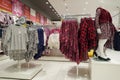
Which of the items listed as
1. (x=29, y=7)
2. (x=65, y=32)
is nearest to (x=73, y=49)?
(x=65, y=32)

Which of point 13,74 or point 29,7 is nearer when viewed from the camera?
point 13,74

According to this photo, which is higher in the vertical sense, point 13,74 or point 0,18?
point 0,18

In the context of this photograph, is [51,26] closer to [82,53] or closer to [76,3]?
[82,53]

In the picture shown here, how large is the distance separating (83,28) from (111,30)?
2.01 ft

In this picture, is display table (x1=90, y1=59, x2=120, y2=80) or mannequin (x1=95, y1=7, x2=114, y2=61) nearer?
display table (x1=90, y1=59, x2=120, y2=80)

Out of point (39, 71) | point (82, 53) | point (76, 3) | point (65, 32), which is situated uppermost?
point (76, 3)

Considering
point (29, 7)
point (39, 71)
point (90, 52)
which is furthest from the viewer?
point (29, 7)

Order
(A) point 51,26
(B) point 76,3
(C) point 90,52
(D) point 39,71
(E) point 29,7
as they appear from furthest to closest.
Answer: (E) point 29,7
(B) point 76,3
(A) point 51,26
(D) point 39,71
(C) point 90,52

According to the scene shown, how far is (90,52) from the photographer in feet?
10.2

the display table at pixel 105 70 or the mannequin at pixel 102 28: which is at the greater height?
the mannequin at pixel 102 28

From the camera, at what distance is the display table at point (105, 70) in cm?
251

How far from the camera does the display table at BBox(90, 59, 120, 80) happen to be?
251 cm

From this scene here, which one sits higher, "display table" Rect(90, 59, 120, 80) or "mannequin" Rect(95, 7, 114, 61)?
"mannequin" Rect(95, 7, 114, 61)

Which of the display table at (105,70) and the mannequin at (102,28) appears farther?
the mannequin at (102,28)
